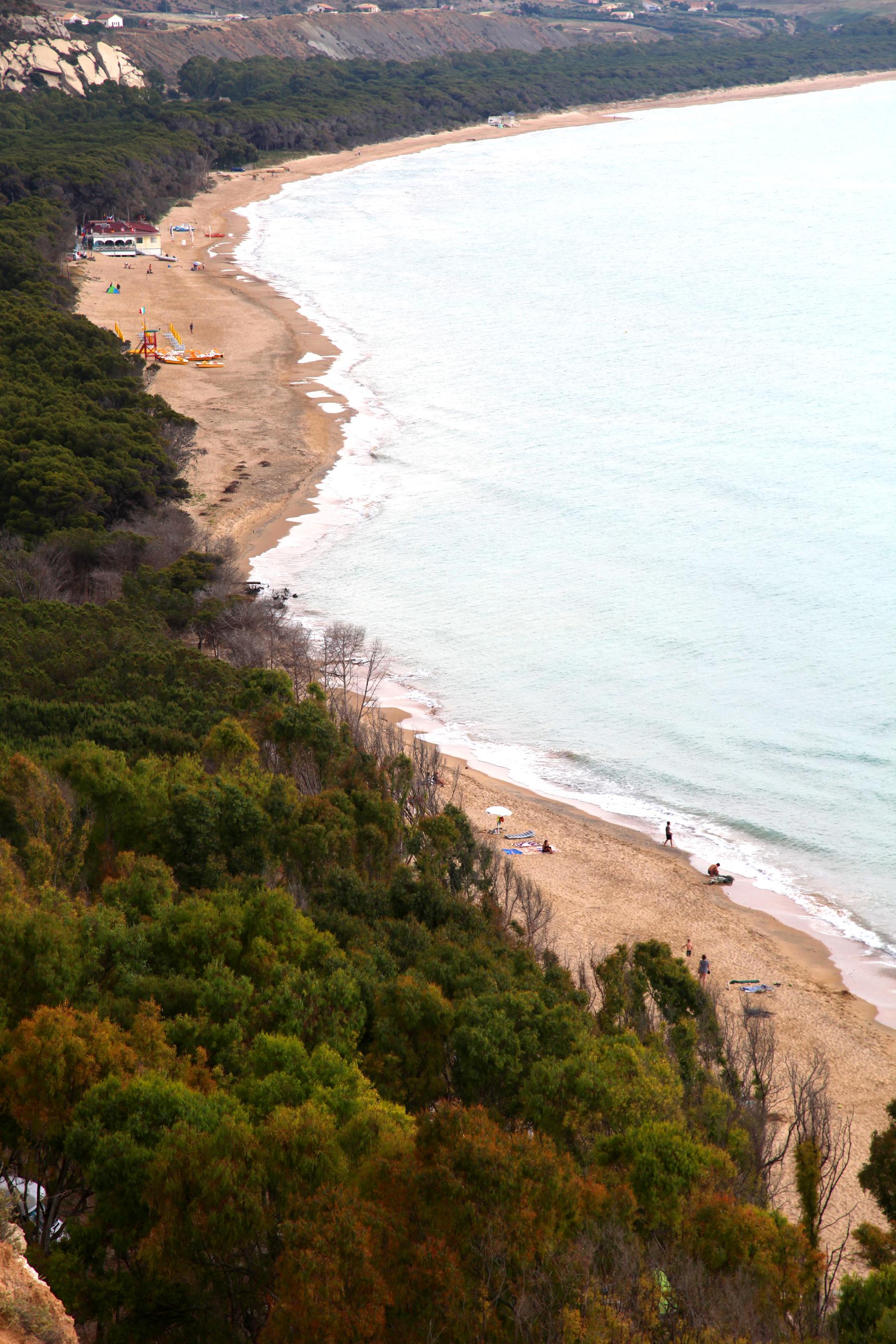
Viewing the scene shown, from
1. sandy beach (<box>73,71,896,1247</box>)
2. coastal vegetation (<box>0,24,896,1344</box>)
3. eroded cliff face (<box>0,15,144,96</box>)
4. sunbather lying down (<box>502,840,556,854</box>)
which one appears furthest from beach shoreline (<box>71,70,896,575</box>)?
eroded cliff face (<box>0,15,144,96</box>)

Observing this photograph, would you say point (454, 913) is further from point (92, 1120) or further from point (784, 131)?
point (784, 131)

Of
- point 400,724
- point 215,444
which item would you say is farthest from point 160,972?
point 215,444

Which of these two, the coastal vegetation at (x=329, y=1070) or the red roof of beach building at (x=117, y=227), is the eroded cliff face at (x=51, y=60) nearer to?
the red roof of beach building at (x=117, y=227)

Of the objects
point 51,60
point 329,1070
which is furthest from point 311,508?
point 51,60

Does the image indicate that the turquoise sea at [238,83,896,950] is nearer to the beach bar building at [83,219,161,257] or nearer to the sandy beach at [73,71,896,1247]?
the sandy beach at [73,71,896,1247]

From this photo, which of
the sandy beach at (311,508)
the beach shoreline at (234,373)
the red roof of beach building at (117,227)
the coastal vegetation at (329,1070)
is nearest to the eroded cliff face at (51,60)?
the beach shoreline at (234,373)

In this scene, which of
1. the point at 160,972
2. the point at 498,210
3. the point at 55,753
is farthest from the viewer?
the point at 498,210
